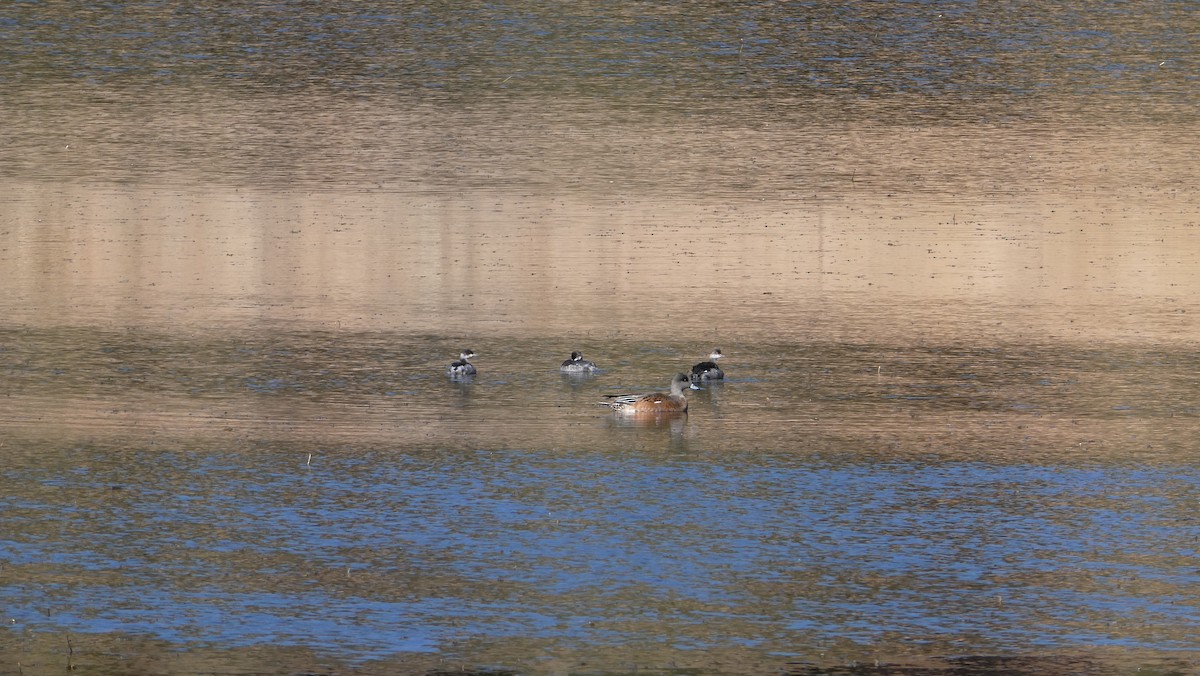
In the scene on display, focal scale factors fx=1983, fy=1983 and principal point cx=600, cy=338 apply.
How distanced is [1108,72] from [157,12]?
68.4ft

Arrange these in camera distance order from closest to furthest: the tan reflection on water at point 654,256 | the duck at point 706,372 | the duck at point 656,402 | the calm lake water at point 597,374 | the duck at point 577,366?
the calm lake water at point 597,374 → the duck at point 656,402 → the duck at point 706,372 → the duck at point 577,366 → the tan reflection on water at point 654,256

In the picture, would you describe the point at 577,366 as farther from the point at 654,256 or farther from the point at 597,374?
the point at 654,256

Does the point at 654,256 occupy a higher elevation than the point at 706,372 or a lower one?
higher

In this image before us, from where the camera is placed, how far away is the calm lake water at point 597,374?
407 inches

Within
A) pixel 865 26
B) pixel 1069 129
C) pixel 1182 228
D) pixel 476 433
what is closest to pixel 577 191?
pixel 1182 228

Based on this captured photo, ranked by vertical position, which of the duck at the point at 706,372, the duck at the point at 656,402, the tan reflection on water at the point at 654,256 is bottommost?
the duck at the point at 656,402

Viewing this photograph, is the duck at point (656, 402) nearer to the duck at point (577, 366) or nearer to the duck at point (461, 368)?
the duck at point (577, 366)

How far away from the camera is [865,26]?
43250 millimetres

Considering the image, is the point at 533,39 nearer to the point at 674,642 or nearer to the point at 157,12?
the point at 157,12

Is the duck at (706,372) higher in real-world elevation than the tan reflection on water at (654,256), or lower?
lower

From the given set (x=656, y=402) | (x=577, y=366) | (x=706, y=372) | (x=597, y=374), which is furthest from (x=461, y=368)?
(x=706, y=372)

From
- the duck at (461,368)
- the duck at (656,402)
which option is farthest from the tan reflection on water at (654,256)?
the duck at (656,402)

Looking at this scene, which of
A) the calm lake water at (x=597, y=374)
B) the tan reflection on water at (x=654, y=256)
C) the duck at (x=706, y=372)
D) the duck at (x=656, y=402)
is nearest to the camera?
the calm lake water at (x=597, y=374)

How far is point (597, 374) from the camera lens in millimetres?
16109
